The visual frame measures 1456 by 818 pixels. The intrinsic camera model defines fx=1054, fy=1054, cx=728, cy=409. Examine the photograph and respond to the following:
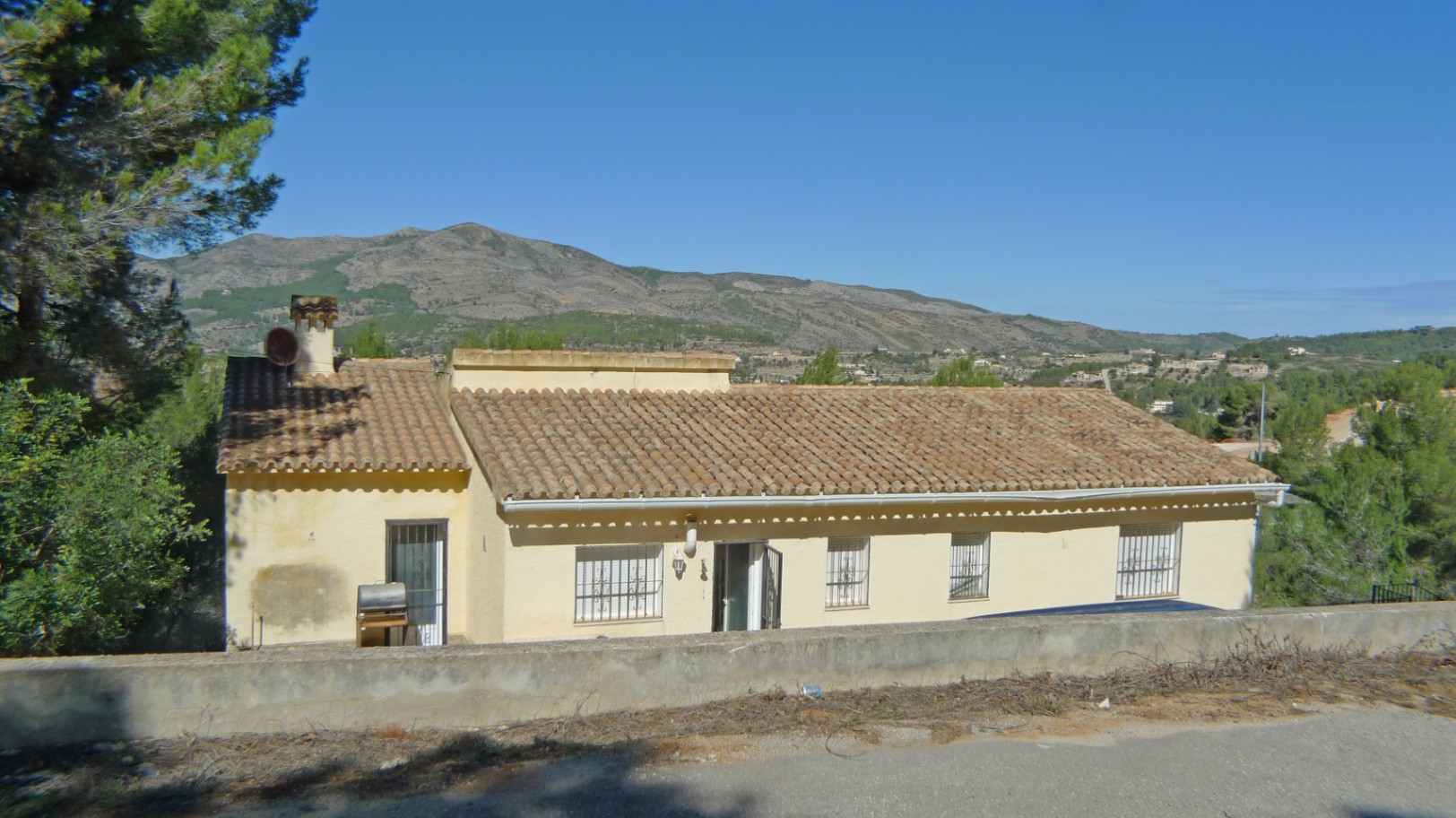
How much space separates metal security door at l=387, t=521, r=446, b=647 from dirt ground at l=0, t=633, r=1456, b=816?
6872 millimetres

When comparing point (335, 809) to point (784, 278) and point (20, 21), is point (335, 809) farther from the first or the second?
point (784, 278)

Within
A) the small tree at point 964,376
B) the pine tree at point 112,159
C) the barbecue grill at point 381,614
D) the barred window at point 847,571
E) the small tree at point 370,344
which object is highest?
the pine tree at point 112,159

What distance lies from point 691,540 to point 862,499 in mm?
1997

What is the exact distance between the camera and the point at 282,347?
1494 centimetres

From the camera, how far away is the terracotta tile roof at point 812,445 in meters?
11.6

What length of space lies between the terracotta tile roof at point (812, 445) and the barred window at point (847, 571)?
783 millimetres

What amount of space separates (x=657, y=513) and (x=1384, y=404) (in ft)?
77.9

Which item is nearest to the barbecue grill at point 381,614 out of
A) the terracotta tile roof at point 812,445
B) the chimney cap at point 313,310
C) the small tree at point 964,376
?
the terracotta tile roof at point 812,445

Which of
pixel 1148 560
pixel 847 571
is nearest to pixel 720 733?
pixel 847 571

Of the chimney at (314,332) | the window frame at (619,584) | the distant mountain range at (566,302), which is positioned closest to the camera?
the window frame at (619,584)

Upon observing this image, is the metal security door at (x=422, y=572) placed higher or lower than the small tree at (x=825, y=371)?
lower

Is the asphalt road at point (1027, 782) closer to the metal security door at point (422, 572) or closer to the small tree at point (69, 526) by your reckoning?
the small tree at point (69, 526)

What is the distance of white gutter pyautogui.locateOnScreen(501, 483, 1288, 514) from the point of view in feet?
35.3

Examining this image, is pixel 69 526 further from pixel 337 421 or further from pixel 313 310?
pixel 313 310
